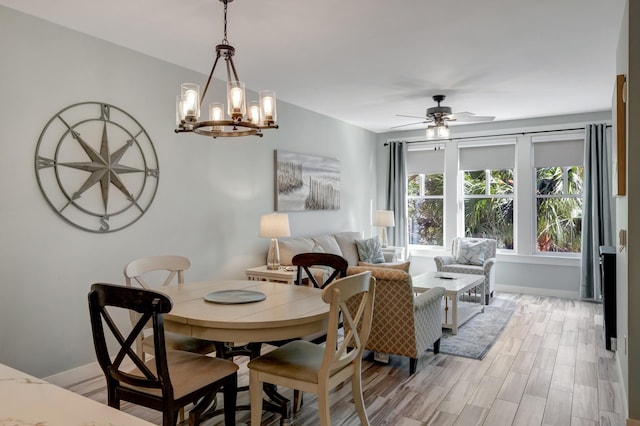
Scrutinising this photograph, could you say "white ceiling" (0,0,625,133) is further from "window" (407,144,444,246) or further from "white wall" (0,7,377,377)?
"window" (407,144,444,246)

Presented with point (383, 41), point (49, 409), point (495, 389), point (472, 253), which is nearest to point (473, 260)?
point (472, 253)

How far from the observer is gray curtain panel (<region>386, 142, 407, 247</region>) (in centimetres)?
764

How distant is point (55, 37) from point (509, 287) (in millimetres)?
6460

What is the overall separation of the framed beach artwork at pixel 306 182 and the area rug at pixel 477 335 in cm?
230

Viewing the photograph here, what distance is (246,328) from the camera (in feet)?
6.86

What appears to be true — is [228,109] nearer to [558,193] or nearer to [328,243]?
[328,243]

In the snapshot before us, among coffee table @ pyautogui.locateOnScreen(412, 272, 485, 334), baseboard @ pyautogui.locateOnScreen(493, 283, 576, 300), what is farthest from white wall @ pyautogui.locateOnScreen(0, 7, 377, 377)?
baseboard @ pyautogui.locateOnScreen(493, 283, 576, 300)

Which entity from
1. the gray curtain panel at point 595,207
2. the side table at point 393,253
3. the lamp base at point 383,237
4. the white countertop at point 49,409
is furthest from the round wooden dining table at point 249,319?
the gray curtain panel at point 595,207

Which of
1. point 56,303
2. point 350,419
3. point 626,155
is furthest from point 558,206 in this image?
point 56,303

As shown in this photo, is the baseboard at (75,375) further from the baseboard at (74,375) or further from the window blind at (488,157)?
A: the window blind at (488,157)

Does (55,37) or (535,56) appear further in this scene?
(535,56)

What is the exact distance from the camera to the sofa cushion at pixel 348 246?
6.02 metres

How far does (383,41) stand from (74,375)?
11.1 feet

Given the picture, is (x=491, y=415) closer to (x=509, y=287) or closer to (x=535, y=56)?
(x=535, y=56)
